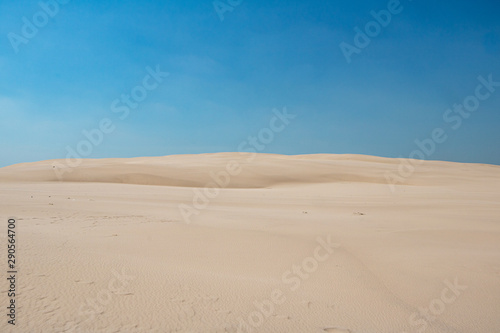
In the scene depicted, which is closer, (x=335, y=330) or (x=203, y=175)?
(x=335, y=330)

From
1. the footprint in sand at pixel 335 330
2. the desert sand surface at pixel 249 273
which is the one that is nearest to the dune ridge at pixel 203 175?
the desert sand surface at pixel 249 273

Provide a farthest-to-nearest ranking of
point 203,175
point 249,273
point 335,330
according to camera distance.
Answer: point 203,175 → point 249,273 → point 335,330

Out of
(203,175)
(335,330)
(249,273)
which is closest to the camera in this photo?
(335,330)

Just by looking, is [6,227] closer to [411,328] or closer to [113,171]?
[411,328]

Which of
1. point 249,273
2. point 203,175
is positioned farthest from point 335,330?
point 203,175

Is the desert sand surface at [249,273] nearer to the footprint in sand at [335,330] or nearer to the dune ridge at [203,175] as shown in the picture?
the footprint in sand at [335,330]

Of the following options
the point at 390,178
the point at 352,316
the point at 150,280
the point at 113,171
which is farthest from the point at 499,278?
the point at 113,171

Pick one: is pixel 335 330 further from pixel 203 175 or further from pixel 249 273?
pixel 203 175

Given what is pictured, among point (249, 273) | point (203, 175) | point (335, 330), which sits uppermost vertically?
point (203, 175)

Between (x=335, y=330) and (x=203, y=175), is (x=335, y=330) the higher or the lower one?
the lower one

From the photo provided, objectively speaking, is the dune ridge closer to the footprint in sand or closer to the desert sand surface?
the desert sand surface

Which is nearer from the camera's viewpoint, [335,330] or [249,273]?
[335,330]

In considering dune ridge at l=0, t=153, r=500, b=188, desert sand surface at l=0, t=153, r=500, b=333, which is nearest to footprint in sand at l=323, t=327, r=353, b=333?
desert sand surface at l=0, t=153, r=500, b=333

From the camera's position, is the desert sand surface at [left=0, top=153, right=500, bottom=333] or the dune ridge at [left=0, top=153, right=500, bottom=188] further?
the dune ridge at [left=0, top=153, right=500, bottom=188]
